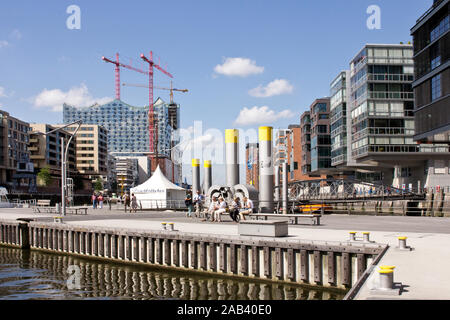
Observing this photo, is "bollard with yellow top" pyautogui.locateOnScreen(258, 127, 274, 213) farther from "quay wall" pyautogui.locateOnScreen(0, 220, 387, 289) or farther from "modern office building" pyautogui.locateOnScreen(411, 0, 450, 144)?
"modern office building" pyautogui.locateOnScreen(411, 0, 450, 144)

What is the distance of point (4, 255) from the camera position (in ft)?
88.6

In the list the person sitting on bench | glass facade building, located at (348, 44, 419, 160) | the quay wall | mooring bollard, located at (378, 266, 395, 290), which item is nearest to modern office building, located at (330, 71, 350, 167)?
glass facade building, located at (348, 44, 419, 160)

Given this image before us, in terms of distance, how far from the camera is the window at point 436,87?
4534 centimetres

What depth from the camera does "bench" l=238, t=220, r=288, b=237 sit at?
1828cm

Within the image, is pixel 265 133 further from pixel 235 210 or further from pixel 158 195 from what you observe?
pixel 158 195

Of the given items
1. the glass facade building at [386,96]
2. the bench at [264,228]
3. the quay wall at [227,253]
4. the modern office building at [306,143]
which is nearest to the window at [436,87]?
the glass facade building at [386,96]

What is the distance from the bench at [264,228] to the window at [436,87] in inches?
1319

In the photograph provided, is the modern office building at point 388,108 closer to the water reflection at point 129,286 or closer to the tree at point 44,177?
the water reflection at point 129,286

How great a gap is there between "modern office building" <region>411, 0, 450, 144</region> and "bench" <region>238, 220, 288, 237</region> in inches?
1233

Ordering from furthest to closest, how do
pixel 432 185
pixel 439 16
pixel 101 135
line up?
pixel 101 135, pixel 432 185, pixel 439 16

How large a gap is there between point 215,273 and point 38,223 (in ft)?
48.7

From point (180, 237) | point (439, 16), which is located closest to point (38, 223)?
point (180, 237)
